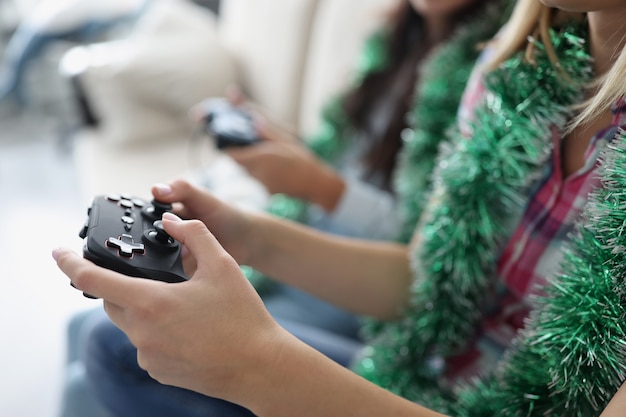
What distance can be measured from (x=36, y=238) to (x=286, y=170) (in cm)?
114

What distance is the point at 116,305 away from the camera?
1.47 ft

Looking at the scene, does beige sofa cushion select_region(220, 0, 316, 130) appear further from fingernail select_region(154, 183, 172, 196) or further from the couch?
fingernail select_region(154, 183, 172, 196)

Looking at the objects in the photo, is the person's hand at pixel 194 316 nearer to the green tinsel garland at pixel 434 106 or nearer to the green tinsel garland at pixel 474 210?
the green tinsel garland at pixel 474 210

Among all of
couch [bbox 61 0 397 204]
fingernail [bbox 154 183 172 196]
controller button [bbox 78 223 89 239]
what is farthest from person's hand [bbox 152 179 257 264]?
couch [bbox 61 0 397 204]

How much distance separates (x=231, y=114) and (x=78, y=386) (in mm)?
499

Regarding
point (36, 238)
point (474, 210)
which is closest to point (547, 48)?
point (474, 210)

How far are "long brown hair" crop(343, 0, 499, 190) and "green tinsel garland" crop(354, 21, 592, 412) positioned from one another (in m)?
0.33

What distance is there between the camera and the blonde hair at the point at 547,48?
0.53 meters

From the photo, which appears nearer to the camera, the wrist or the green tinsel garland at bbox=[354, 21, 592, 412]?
the green tinsel garland at bbox=[354, 21, 592, 412]

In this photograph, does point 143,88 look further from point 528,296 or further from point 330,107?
point 528,296

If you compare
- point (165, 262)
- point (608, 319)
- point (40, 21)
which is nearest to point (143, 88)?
point (40, 21)

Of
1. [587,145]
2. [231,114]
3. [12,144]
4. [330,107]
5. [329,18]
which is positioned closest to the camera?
[587,145]

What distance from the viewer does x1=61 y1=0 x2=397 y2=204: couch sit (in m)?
1.37

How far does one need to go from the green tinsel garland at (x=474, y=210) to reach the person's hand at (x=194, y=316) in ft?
0.93
